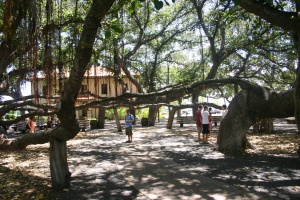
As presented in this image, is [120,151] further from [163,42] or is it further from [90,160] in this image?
[163,42]

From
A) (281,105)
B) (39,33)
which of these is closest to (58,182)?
(39,33)

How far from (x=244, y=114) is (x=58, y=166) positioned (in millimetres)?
6431

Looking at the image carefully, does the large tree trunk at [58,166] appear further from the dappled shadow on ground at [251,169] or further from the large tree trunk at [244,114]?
the large tree trunk at [244,114]

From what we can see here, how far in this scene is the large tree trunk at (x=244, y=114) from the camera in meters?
9.82

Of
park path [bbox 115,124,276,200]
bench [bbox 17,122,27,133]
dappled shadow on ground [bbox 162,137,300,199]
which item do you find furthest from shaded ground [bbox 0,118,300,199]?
bench [bbox 17,122,27,133]

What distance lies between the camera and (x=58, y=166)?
246 inches

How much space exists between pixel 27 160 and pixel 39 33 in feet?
22.0

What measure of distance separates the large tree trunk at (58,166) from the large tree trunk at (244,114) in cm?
581

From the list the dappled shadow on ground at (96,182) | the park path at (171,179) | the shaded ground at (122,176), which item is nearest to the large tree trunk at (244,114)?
the shaded ground at (122,176)

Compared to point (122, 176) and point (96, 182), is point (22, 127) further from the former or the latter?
point (96, 182)

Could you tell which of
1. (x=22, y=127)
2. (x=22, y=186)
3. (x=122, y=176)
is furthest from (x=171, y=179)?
(x=22, y=127)

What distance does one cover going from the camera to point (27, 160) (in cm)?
1047

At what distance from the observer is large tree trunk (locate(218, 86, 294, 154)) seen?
32.2 feet

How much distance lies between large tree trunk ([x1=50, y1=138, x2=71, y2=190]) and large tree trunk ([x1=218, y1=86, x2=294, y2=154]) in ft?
19.1
